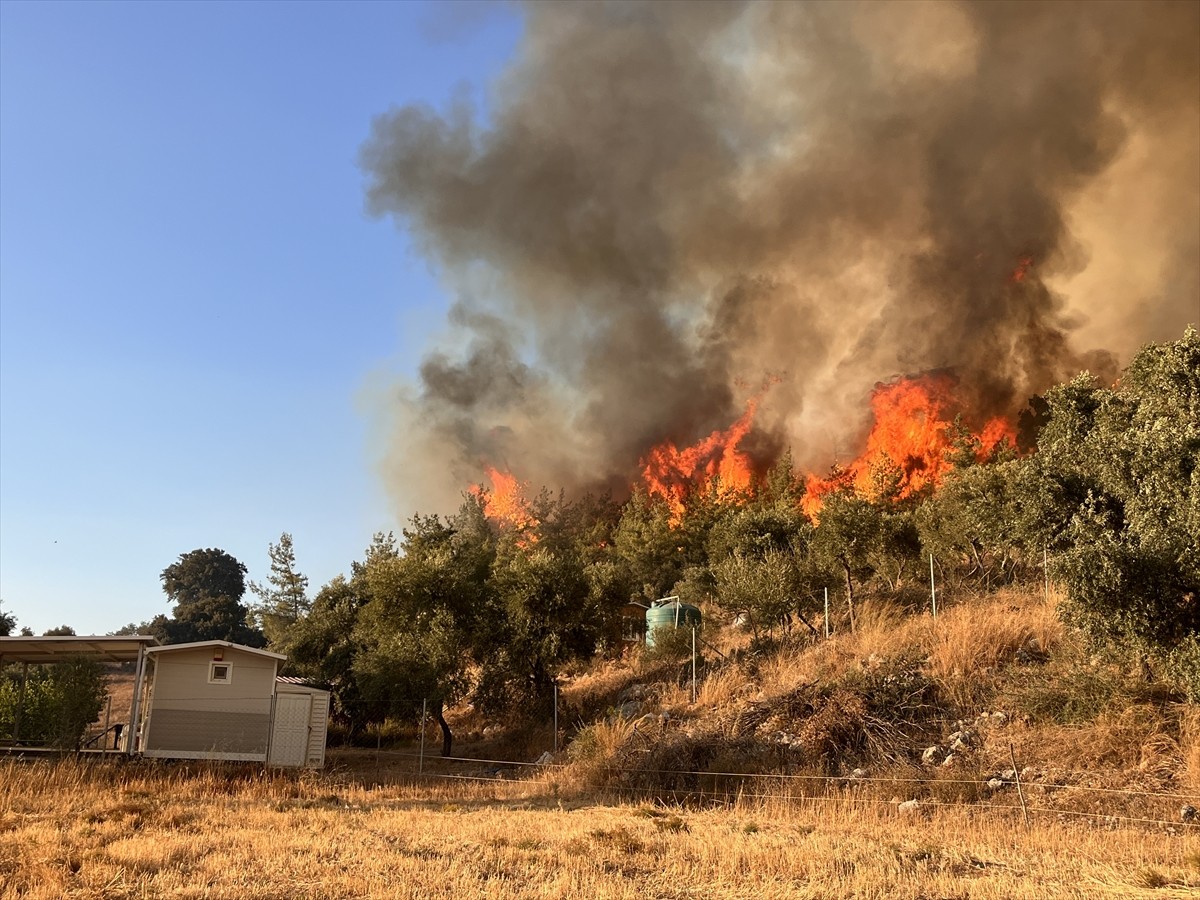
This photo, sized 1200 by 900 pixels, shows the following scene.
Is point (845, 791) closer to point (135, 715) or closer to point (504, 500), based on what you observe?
point (135, 715)

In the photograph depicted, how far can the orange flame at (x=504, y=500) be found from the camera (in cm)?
9308

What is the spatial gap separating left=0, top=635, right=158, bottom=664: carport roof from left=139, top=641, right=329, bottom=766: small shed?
1021 mm

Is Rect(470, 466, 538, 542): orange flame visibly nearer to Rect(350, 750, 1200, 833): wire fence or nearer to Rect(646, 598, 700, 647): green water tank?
Rect(646, 598, 700, 647): green water tank

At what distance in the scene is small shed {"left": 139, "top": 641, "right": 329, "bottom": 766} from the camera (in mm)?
28812

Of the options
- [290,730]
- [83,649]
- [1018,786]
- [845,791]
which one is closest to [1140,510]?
[1018,786]

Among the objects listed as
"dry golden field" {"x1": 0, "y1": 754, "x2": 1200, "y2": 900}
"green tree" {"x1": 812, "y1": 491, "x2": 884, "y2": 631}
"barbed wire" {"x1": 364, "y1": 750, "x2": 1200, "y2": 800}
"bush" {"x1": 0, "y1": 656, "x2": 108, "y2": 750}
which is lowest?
"dry golden field" {"x1": 0, "y1": 754, "x2": 1200, "y2": 900}

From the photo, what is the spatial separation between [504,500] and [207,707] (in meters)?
71.2

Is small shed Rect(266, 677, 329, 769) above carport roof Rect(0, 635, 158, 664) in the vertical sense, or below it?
below

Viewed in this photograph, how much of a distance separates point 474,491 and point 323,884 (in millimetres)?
93171

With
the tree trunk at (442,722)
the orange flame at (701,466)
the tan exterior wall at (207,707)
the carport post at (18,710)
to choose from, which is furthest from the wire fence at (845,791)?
the orange flame at (701,466)

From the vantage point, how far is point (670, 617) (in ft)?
129

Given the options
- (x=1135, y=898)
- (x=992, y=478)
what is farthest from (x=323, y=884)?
(x=992, y=478)

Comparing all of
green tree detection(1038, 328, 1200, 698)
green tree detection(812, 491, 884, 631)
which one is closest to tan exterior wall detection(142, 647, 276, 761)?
green tree detection(812, 491, 884, 631)

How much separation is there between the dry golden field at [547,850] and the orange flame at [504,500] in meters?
71.7
